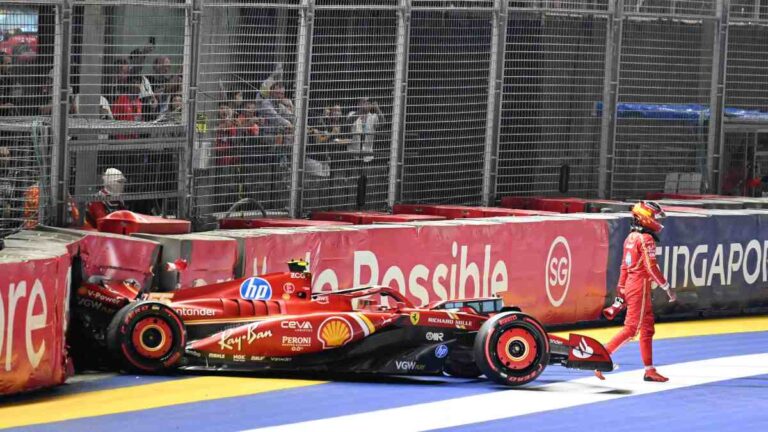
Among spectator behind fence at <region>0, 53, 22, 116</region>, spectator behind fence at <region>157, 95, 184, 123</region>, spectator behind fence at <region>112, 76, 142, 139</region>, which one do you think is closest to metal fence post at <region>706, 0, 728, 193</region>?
spectator behind fence at <region>157, 95, 184, 123</region>

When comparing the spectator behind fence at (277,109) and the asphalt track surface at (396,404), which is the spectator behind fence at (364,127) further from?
the asphalt track surface at (396,404)

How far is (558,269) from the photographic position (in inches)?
674

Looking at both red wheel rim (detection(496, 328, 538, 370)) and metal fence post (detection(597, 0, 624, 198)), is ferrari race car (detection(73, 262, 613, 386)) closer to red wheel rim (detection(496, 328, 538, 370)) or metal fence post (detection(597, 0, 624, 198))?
red wheel rim (detection(496, 328, 538, 370))

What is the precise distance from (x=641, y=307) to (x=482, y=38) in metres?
6.07

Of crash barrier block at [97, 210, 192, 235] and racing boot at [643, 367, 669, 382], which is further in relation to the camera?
crash barrier block at [97, 210, 192, 235]

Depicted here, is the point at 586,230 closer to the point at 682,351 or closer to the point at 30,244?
the point at 682,351

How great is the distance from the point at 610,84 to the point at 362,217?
4.86 m

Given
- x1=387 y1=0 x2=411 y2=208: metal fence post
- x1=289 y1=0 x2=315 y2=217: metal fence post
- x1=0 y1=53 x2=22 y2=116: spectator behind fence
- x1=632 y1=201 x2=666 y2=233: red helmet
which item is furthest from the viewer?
x1=387 y1=0 x2=411 y2=208: metal fence post

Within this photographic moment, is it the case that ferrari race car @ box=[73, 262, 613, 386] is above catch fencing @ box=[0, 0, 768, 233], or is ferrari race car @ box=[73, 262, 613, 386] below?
below

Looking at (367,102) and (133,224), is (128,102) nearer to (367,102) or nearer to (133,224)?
(133,224)

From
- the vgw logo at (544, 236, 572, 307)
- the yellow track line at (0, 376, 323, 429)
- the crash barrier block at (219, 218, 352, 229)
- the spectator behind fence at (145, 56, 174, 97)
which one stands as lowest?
the yellow track line at (0, 376, 323, 429)

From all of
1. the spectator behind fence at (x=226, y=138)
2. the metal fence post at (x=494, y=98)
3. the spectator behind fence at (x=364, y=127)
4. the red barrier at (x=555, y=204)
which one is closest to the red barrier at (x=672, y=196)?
the red barrier at (x=555, y=204)

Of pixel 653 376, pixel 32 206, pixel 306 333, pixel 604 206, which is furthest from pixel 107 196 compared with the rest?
pixel 604 206

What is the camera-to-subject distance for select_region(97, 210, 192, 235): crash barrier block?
46.7ft
